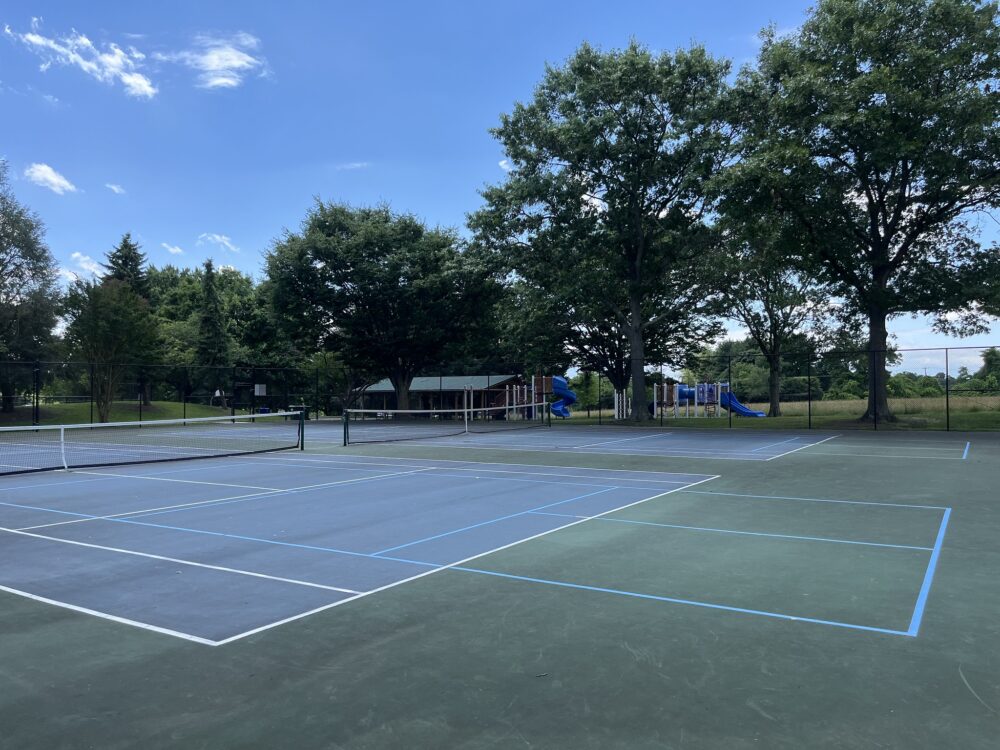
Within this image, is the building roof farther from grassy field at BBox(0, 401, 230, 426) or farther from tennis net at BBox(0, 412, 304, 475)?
tennis net at BBox(0, 412, 304, 475)

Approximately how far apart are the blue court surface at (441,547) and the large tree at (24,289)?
108 ft

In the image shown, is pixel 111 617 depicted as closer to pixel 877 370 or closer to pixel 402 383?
pixel 877 370

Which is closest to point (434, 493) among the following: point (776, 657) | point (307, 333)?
point (776, 657)

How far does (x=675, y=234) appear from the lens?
29.8 metres

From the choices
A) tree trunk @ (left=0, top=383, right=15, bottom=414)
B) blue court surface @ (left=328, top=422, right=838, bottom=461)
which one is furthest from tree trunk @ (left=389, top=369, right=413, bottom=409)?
tree trunk @ (left=0, top=383, right=15, bottom=414)

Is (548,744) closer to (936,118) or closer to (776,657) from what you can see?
(776,657)

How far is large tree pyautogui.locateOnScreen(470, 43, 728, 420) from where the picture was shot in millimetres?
28750

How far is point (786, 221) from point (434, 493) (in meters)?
22.0

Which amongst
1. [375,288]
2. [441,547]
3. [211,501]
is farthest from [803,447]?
[375,288]

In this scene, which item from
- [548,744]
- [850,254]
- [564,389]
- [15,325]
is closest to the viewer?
[548,744]

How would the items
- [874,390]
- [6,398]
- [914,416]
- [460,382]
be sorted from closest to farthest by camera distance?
[874,390]
[914,416]
[6,398]
[460,382]

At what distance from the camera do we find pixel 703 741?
3.10m

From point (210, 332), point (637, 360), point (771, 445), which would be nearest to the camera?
point (771, 445)

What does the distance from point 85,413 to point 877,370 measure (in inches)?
1537
